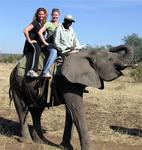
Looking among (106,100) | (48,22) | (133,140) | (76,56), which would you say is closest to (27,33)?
(48,22)

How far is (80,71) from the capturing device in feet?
27.9

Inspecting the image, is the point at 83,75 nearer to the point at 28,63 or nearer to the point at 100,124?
the point at 28,63

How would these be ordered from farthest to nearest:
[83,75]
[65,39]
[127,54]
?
1. [65,39]
2. [83,75]
3. [127,54]

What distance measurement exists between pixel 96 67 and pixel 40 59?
128cm

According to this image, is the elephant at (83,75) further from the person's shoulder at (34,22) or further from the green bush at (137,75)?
the green bush at (137,75)

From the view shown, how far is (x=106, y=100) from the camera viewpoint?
52.7ft

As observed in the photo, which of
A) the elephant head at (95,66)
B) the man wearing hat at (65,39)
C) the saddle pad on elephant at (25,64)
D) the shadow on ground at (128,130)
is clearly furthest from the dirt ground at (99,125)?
the man wearing hat at (65,39)

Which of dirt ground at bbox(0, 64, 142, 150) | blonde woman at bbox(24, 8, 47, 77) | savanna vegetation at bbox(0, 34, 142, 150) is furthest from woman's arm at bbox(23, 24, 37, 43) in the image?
dirt ground at bbox(0, 64, 142, 150)

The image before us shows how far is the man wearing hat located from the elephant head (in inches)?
11.1

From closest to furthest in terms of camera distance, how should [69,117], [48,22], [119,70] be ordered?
[119,70]
[69,117]
[48,22]

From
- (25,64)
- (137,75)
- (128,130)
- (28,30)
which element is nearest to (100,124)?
(128,130)

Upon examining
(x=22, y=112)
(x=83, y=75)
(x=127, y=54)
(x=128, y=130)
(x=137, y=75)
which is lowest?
(x=137, y=75)

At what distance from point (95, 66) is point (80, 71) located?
0.90 feet

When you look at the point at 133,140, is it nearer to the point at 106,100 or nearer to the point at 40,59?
the point at 40,59
